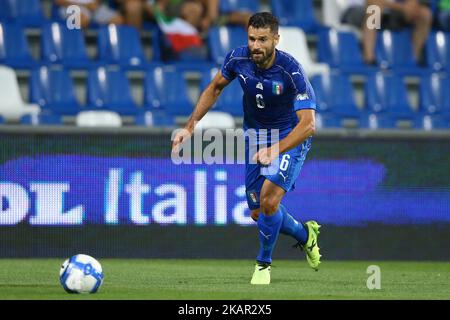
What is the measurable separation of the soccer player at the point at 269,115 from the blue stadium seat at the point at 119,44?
17.1 feet

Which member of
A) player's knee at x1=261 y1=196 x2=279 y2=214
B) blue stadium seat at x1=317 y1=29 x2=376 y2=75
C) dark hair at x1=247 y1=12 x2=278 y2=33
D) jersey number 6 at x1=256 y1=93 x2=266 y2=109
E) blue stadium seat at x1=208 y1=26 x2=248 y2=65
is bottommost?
player's knee at x1=261 y1=196 x2=279 y2=214

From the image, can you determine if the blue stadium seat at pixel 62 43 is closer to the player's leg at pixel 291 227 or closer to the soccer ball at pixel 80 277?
the player's leg at pixel 291 227

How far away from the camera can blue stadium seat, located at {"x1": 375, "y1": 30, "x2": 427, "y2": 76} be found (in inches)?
626

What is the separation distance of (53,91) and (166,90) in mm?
1466

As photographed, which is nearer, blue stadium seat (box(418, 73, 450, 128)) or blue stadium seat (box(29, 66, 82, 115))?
blue stadium seat (box(29, 66, 82, 115))

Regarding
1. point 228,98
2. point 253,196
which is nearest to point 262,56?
point 253,196

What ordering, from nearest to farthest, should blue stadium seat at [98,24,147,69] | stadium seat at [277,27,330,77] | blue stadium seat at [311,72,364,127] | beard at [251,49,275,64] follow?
beard at [251,49,275,64] → blue stadium seat at [98,24,147,69] → blue stadium seat at [311,72,364,127] → stadium seat at [277,27,330,77]

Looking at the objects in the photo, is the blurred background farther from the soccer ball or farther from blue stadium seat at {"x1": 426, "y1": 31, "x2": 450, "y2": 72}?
the soccer ball

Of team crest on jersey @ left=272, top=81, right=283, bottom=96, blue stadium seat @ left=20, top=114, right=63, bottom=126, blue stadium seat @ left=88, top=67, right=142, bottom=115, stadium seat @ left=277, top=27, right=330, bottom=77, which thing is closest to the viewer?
team crest on jersey @ left=272, top=81, right=283, bottom=96

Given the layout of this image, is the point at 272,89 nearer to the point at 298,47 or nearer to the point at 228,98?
the point at 228,98

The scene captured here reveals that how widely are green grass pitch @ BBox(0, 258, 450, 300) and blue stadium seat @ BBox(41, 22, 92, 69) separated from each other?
360cm

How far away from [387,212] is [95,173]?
3282mm

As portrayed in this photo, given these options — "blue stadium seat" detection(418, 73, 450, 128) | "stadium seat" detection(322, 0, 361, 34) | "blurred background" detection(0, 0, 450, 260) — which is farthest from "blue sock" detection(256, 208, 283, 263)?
"stadium seat" detection(322, 0, 361, 34)

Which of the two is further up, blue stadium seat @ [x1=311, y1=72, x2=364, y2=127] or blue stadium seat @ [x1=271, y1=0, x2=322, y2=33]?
blue stadium seat @ [x1=271, y1=0, x2=322, y2=33]
